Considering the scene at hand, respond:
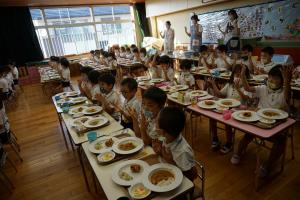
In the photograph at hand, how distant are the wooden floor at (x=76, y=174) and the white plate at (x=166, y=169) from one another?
1.01m

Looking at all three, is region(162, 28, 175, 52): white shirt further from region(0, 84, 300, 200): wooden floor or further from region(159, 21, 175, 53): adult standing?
region(0, 84, 300, 200): wooden floor

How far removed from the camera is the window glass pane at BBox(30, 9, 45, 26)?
8906 millimetres

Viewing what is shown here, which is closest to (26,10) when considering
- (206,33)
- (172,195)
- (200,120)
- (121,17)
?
(121,17)

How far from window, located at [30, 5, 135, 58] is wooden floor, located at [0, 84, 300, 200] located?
672 cm

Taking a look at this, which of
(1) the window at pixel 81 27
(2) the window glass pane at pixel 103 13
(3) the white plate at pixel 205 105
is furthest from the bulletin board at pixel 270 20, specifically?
(2) the window glass pane at pixel 103 13

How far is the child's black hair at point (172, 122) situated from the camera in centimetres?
143

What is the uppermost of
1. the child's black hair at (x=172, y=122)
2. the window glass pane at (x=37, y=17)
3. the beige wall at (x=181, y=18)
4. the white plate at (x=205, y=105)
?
the window glass pane at (x=37, y=17)

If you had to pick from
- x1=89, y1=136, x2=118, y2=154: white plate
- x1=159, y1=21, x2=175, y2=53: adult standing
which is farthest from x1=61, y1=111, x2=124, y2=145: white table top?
x1=159, y1=21, x2=175, y2=53: adult standing

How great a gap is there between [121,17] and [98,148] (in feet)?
33.3

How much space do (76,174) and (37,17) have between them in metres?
8.79

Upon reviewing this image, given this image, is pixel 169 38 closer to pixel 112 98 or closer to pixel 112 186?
pixel 112 98

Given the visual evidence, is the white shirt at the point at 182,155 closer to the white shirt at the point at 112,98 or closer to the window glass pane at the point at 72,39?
the white shirt at the point at 112,98

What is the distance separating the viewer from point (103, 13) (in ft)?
33.7

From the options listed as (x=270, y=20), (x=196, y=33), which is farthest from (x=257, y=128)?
(x=196, y=33)
